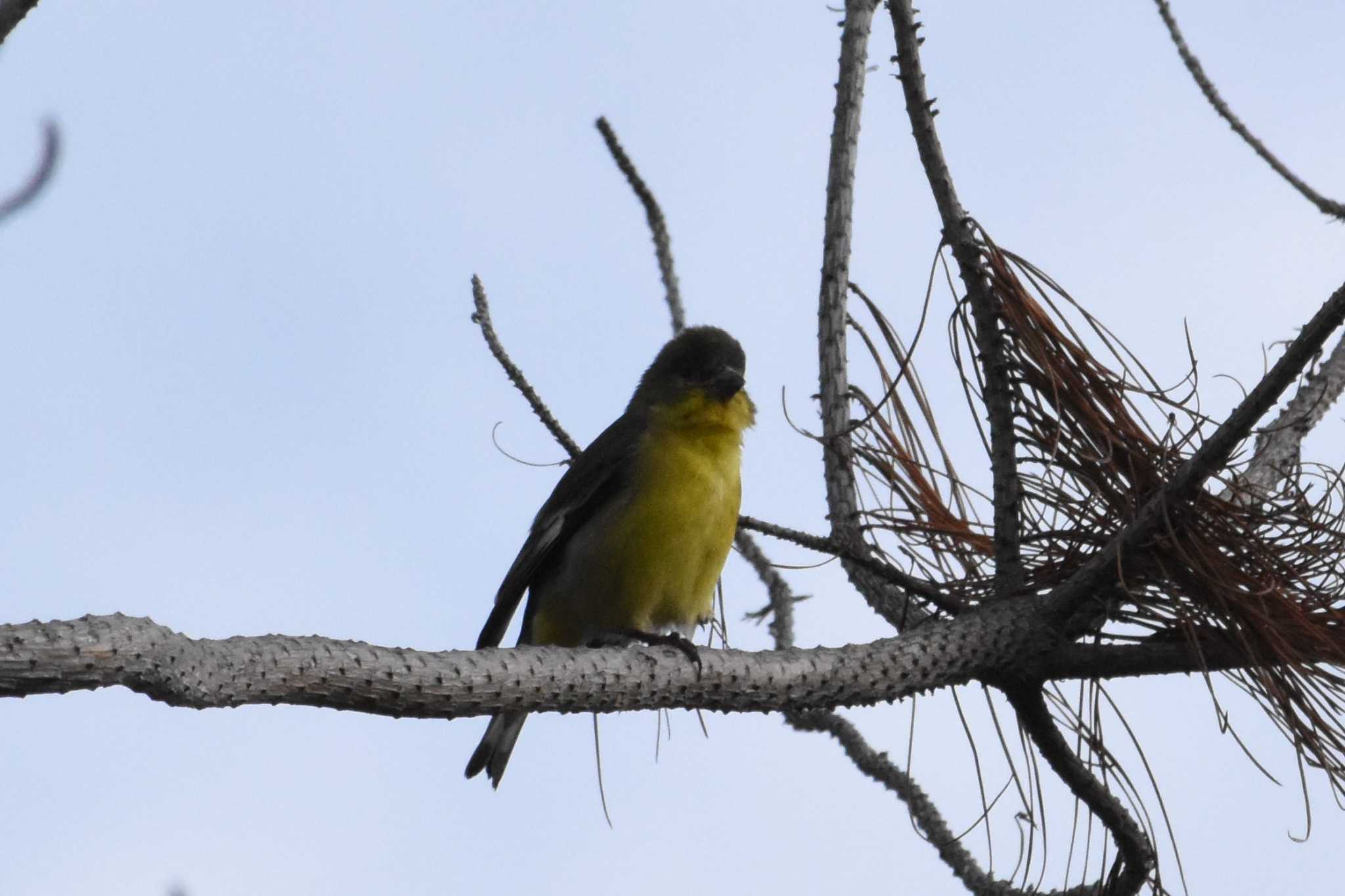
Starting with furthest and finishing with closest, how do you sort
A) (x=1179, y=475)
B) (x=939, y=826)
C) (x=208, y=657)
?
(x=939, y=826) < (x=1179, y=475) < (x=208, y=657)

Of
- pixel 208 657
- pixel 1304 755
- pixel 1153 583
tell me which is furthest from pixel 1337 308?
pixel 208 657

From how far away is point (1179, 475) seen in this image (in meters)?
3.40

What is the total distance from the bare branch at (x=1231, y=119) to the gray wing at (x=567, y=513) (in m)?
2.41

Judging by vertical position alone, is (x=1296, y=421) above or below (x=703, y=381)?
below

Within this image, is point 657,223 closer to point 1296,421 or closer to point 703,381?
point 703,381

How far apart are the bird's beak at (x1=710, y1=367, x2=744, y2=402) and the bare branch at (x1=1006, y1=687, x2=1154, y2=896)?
220 centimetres

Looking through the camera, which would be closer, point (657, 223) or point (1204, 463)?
point (1204, 463)

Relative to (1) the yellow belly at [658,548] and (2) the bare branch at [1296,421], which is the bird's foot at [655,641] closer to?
(1) the yellow belly at [658,548]

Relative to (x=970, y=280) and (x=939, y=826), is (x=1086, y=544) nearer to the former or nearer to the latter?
(x=970, y=280)

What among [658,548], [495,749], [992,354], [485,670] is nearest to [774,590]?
[658,548]

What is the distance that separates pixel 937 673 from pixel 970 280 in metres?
1.00

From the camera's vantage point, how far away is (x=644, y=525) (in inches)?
207

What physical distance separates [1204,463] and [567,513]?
2809 millimetres

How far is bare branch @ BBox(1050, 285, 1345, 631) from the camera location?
10.1ft
